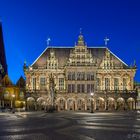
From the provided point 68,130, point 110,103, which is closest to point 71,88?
point 110,103

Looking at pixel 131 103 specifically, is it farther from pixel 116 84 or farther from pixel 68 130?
pixel 68 130

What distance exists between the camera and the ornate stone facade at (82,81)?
3718 inches

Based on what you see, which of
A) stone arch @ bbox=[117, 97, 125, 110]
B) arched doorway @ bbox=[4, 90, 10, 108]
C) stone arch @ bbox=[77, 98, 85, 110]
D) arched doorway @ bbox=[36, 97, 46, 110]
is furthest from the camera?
arched doorway @ bbox=[4, 90, 10, 108]

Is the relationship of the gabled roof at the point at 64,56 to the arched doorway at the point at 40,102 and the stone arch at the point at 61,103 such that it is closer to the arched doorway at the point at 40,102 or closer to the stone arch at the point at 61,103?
the arched doorway at the point at 40,102

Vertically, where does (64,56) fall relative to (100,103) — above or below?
above

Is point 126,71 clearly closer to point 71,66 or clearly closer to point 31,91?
point 71,66

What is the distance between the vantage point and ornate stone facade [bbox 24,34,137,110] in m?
94.4

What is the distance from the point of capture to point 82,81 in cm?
9469

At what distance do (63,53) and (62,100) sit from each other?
15.3m

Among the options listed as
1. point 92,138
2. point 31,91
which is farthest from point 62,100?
point 92,138

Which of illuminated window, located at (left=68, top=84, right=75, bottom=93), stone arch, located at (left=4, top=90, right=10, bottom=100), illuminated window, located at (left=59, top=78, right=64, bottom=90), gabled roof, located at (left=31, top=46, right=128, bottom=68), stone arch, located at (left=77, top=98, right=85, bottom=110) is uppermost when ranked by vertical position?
gabled roof, located at (left=31, top=46, right=128, bottom=68)

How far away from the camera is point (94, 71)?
3775 inches

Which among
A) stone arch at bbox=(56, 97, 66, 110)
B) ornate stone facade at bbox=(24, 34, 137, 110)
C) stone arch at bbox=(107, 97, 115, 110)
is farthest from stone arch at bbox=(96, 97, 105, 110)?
stone arch at bbox=(56, 97, 66, 110)

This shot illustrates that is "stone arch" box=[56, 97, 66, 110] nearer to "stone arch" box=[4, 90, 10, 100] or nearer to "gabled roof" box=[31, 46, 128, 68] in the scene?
"gabled roof" box=[31, 46, 128, 68]
